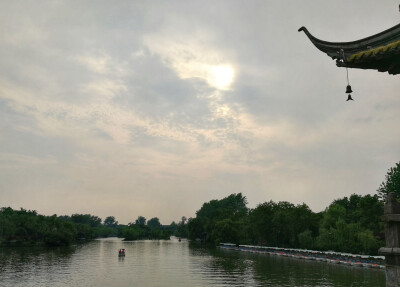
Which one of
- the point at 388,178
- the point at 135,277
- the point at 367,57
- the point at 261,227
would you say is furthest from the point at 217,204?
the point at 367,57

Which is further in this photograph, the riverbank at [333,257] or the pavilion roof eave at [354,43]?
the riverbank at [333,257]

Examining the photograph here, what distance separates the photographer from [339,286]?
38625 millimetres

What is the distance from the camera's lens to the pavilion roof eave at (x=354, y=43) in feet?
34.6

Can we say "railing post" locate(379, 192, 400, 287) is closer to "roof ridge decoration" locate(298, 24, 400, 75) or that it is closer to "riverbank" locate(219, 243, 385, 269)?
"roof ridge decoration" locate(298, 24, 400, 75)

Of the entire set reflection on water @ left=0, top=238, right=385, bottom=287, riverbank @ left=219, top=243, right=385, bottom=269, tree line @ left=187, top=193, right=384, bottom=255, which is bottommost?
reflection on water @ left=0, top=238, right=385, bottom=287

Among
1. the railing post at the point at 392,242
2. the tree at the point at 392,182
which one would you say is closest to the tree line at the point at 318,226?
the tree at the point at 392,182

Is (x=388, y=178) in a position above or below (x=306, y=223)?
above

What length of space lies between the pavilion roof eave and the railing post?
4.51m

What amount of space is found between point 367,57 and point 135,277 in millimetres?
44725

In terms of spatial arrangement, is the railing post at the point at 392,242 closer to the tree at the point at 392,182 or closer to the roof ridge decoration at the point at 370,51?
the roof ridge decoration at the point at 370,51

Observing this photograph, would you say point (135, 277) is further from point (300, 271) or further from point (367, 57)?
point (367, 57)

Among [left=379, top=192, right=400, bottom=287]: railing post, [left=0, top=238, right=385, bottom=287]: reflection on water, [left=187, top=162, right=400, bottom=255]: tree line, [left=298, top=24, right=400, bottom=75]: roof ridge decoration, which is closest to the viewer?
[left=379, top=192, right=400, bottom=287]: railing post

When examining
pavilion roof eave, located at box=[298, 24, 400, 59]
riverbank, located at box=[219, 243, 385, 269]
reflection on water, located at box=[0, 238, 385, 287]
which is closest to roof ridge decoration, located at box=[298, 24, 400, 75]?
pavilion roof eave, located at box=[298, 24, 400, 59]

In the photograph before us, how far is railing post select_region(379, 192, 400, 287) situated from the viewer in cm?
989
